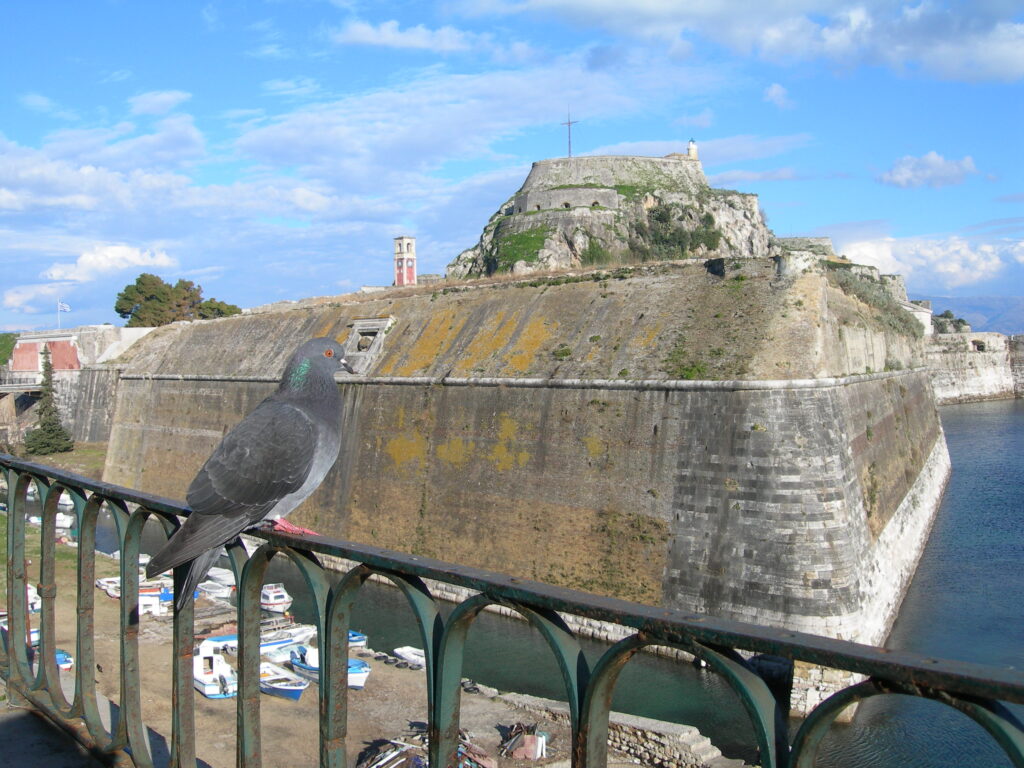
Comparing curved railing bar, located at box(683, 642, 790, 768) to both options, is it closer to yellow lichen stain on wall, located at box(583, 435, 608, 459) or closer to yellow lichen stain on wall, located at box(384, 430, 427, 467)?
yellow lichen stain on wall, located at box(583, 435, 608, 459)

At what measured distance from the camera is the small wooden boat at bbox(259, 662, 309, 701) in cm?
1091

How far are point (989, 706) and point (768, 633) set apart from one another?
36 cm

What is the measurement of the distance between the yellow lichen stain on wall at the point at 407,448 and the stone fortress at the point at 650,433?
51 mm

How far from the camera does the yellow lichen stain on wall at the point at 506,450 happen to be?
51.6 ft

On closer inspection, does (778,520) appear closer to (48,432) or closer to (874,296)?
(874,296)

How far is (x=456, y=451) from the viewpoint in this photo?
1680 cm

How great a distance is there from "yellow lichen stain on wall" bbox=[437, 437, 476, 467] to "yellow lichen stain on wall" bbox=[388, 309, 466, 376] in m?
2.04

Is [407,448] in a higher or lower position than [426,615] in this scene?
lower

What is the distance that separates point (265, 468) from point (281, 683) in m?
9.06

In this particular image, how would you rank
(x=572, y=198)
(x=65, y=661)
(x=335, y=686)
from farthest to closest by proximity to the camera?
(x=572, y=198), (x=65, y=661), (x=335, y=686)

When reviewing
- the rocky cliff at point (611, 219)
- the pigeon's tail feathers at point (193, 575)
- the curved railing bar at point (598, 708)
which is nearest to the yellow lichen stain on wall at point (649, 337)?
the pigeon's tail feathers at point (193, 575)

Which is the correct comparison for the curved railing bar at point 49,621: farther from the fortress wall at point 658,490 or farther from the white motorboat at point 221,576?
the white motorboat at point 221,576

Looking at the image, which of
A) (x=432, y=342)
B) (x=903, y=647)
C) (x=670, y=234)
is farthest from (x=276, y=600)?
(x=670, y=234)

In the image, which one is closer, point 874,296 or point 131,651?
point 131,651
